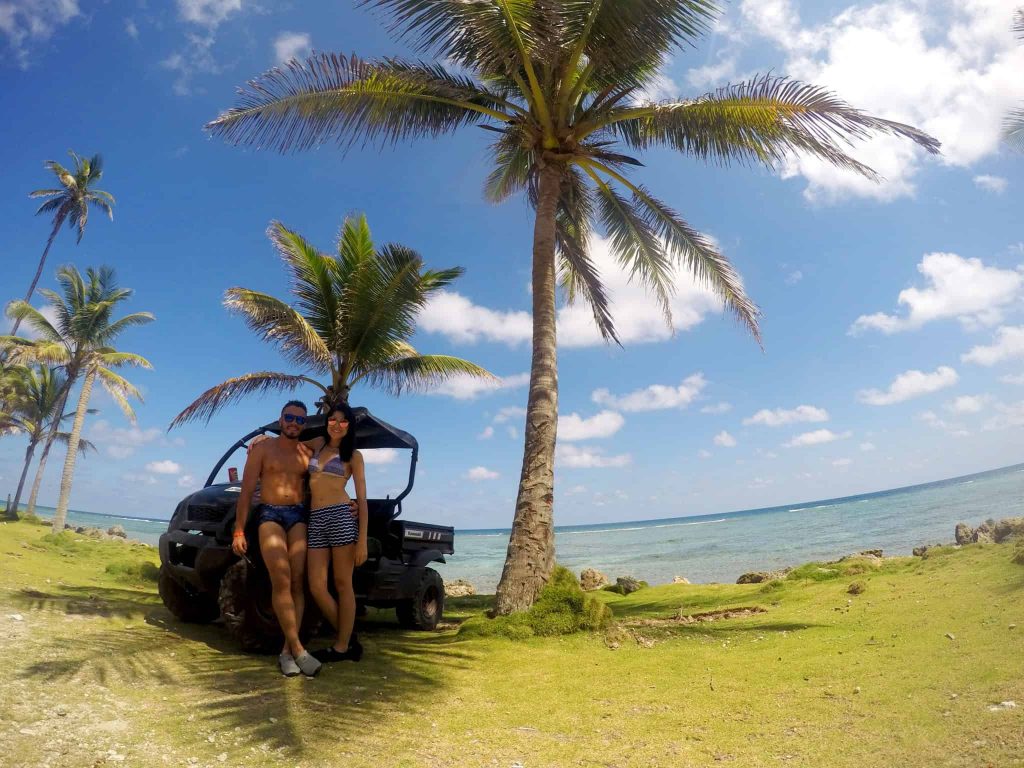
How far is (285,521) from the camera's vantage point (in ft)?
15.9

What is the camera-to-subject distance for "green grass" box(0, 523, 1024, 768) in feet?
10.4

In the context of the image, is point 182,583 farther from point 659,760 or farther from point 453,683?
point 659,760

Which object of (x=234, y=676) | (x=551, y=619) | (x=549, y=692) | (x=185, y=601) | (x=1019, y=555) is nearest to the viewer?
(x=234, y=676)

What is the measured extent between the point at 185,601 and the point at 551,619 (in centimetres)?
390

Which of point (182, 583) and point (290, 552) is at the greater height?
point (290, 552)

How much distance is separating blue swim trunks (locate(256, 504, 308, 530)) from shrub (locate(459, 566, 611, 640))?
275cm

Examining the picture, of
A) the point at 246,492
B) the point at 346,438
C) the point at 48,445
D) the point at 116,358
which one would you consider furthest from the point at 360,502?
the point at 48,445

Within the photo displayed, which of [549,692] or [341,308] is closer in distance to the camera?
[549,692]

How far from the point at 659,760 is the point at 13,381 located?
43630mm

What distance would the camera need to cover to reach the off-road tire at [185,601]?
240 inches

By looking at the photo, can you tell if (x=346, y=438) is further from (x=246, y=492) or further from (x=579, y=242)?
(x=579, y=242)

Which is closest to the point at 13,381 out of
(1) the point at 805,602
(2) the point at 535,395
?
(2) the point at 535,395

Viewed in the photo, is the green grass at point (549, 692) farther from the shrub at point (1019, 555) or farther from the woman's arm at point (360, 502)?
the woman's arm at point (360, 502)

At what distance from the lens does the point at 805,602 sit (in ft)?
26.1
